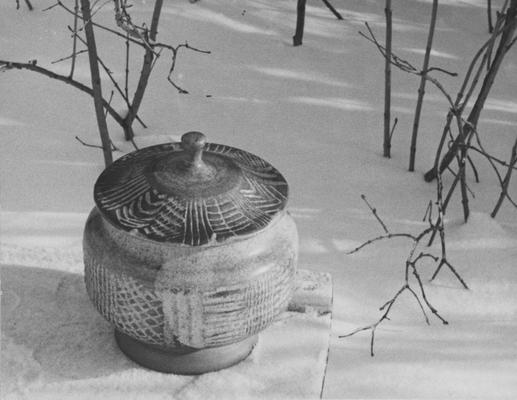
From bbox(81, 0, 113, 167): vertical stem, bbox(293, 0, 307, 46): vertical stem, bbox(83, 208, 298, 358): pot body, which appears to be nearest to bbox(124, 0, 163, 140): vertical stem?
bbox(81, 0, 113, 167): vertical stem

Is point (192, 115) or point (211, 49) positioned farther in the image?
point (211, 49)

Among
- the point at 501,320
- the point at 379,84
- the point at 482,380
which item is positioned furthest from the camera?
the point at 379,84

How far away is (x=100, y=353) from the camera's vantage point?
1748 millimetres

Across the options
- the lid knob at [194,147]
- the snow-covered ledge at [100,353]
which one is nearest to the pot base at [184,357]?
the snow-covered ledge at [100,353]

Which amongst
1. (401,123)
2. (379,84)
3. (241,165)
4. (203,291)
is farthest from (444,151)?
(203,291)

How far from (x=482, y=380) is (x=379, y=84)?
4.68ft

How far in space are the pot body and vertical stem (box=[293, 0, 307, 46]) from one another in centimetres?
167

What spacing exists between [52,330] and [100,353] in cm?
14

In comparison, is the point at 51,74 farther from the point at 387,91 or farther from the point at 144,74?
the point at 387,91

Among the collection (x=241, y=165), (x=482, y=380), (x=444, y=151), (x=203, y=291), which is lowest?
(x=482, y=380)

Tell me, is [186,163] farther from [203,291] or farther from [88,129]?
[88,129]

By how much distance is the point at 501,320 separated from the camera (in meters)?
2.12

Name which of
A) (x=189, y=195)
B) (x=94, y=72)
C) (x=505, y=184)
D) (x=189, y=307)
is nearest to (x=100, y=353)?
(x=189, y=307)

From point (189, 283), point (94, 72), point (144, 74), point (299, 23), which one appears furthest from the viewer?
point (299, 23)
